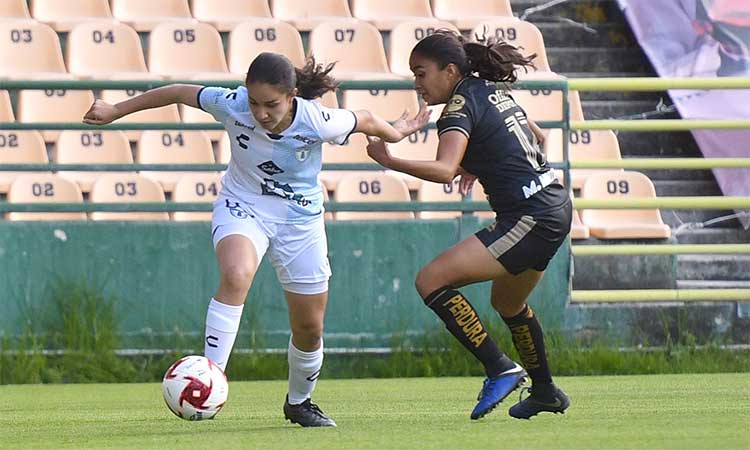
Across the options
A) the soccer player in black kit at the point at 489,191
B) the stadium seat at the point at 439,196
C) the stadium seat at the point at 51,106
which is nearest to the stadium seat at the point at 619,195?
the stadium seat at the point at 439,196

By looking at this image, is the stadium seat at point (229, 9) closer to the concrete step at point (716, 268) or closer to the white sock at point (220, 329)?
the concrete step at point (716, 268)

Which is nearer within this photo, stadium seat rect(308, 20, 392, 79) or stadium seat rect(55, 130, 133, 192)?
stadium seat rect(55, 130, 133, 192)

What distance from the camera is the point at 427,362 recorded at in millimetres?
10305

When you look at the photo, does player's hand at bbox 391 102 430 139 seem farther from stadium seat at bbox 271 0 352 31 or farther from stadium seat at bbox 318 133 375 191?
stadium seat at bbox 271 0 352 31

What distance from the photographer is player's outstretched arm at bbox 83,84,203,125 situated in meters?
6.82

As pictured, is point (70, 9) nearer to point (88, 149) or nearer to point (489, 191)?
point (88, 149)

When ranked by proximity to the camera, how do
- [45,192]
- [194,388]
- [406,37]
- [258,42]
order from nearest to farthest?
[194,388], [45,192], [258,42], [406,37]

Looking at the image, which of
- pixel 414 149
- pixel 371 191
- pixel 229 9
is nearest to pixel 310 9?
pixel 229 9

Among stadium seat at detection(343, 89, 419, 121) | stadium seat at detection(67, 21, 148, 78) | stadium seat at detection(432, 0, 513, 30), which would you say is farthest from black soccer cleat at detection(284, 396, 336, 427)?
stadium seat at detection(432, 0, 513, 30)

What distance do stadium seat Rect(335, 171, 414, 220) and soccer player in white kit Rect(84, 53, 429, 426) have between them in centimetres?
377

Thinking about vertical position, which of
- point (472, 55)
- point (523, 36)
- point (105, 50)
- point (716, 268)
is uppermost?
point (472, 55)

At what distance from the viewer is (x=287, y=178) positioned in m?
6.87

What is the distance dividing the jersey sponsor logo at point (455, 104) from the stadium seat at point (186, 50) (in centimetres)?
581

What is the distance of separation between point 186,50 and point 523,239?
6.23 meters
